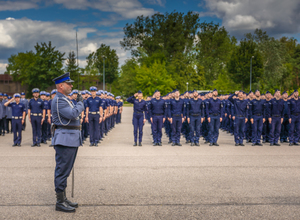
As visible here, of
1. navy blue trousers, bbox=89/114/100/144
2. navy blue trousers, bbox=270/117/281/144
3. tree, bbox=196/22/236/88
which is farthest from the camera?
tree, bbox=196/22/236/88

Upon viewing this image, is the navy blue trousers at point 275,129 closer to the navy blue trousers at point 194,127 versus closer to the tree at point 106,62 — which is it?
the navy blue trousers at point 194,127

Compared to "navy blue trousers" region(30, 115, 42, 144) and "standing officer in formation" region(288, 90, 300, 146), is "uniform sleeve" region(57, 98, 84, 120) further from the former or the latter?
"standing officer in formation" region(288, 90, 300, 146)

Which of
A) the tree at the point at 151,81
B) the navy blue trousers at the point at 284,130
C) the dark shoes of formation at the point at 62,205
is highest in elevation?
the tree at the point at 151,81

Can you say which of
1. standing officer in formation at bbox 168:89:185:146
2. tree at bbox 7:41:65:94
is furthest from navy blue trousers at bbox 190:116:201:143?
tree at bbox 7:41:65:94

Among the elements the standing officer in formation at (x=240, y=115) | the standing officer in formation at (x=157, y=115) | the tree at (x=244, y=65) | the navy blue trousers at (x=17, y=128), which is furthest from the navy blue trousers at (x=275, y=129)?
the tree at (x=244, y=65)

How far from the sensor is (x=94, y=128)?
42.9 feet

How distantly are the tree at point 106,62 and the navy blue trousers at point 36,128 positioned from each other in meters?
73.0

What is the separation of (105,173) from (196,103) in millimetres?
6768

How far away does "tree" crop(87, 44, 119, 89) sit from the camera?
8719cm

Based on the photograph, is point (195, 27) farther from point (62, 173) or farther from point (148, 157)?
point (62, 173)

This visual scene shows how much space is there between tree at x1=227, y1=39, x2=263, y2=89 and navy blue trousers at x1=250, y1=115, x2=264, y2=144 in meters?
45.3

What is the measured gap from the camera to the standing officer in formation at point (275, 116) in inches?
519

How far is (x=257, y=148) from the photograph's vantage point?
12164 millimetres

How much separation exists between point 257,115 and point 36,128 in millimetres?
9351
